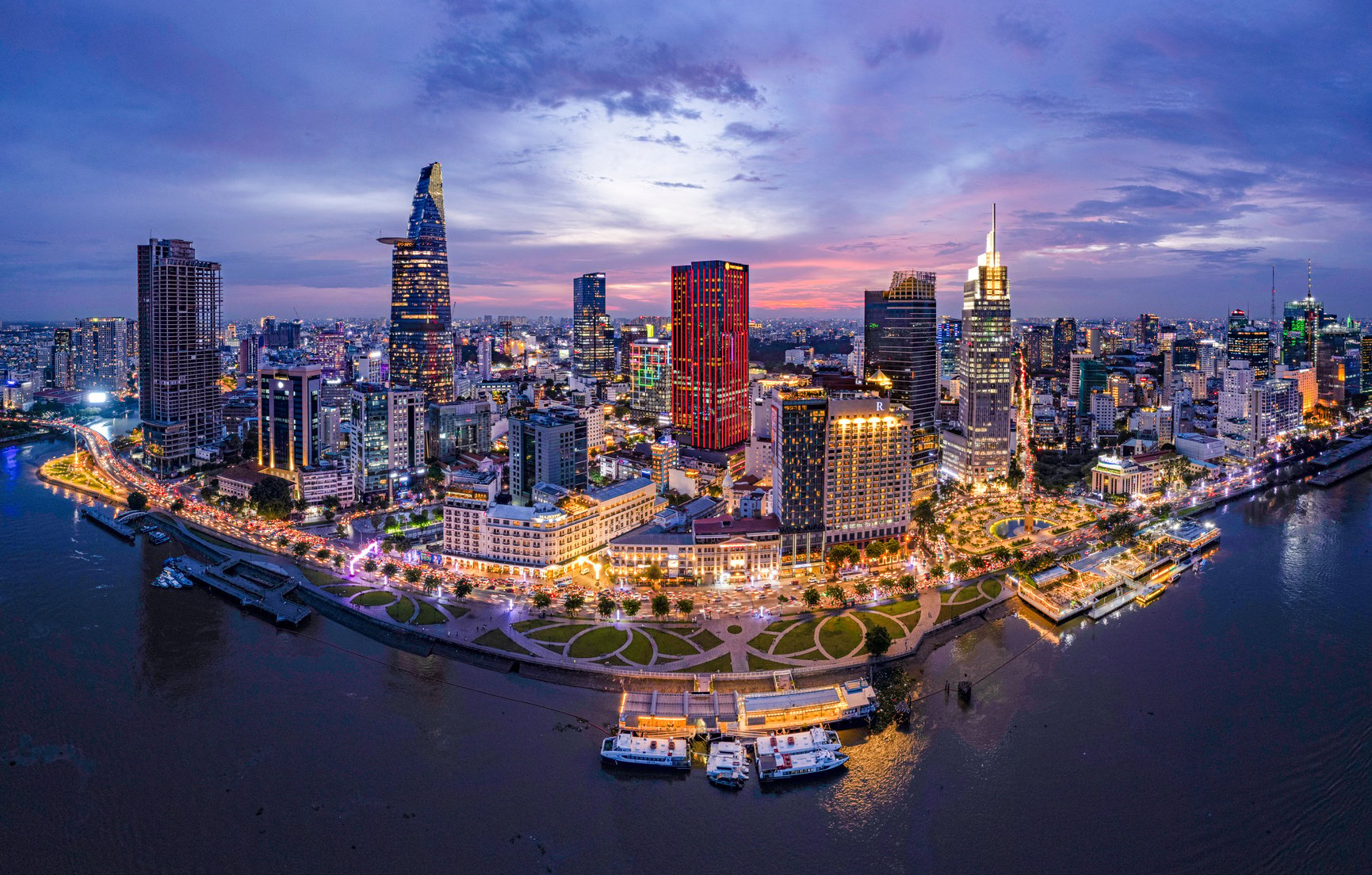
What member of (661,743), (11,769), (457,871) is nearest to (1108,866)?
(661,743)

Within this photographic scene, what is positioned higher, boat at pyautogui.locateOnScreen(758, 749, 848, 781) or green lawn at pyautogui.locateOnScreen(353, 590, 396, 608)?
green lawn at pyautogui.locateOnScreen(353, 590, 396, 608)

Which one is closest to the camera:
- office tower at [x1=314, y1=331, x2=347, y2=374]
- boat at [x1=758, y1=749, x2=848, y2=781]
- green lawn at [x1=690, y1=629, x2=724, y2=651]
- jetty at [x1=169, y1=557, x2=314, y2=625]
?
boat at [x1=758, y1=749, x2=848, y2=781]

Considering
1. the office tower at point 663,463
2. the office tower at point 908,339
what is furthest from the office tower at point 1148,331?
the office tower at point 663,463

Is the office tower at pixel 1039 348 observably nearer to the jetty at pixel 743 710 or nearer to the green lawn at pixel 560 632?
A: the green lawn at pixel 560 632

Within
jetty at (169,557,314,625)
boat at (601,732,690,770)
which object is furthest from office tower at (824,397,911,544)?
jetty at (169,557,314,625)

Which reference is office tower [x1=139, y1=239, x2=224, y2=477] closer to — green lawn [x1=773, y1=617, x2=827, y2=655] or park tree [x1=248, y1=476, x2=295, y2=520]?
park tree [x1=248, y1=476, x2=295, y2=520]

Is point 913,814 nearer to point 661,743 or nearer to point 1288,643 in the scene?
point 661,743

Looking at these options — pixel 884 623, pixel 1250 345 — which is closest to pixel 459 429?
pixel 884 623
